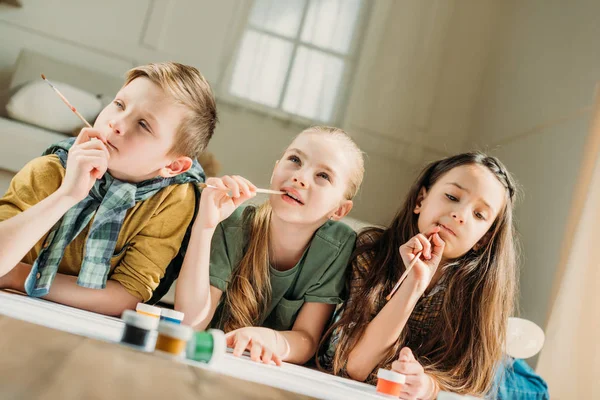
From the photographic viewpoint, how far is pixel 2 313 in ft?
2.22

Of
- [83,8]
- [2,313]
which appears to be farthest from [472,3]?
[2,313]

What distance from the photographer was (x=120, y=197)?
113 cm

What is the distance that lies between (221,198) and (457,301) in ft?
1.80

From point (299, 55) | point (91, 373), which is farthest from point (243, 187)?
point (299, 55)

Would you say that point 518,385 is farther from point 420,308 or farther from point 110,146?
point 110,146

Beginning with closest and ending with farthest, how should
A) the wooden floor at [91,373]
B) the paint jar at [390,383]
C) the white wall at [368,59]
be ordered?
the wooden floor at [91,373], the paint jar at [390,383], the white wall at [368,59]

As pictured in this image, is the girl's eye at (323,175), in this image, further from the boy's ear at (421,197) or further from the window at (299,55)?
the window at (299,55)

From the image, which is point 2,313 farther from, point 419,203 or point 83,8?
point 83,8

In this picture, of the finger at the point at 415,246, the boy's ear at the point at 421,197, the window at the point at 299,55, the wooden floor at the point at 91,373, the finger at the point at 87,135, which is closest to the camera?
the wooden floor at the point at 91,373

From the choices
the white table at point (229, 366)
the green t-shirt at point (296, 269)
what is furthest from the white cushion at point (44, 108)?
the white table at point (229, 366)

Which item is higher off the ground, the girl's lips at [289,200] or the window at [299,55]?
the window at [299,55]

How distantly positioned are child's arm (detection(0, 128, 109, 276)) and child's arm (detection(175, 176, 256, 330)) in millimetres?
210

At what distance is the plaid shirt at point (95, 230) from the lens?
108 cm

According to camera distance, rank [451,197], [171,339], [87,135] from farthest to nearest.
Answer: [451,197]
[87,135]
[171,339]
